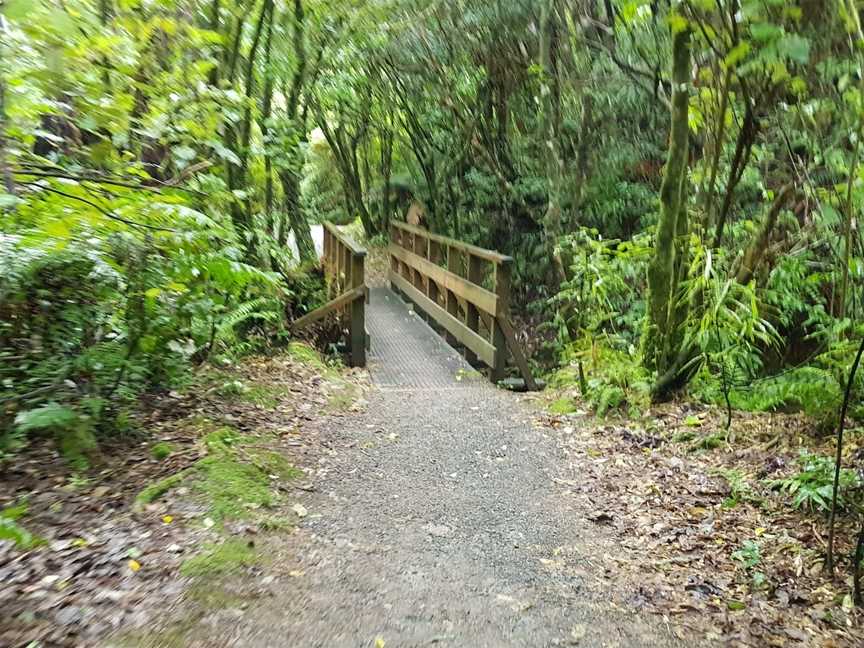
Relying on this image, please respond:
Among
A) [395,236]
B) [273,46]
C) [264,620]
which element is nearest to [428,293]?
[395,236]

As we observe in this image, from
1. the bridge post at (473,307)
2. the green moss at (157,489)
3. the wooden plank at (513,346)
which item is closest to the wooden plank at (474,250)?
the bridge post at (473,307)

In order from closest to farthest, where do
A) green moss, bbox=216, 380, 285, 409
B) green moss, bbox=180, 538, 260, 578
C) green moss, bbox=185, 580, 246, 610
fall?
green moss, bbox=185, 580, 246, 610
green moss, bbox=180, 538, 260, 578
green moss, bbox=216, 380, 285, 409

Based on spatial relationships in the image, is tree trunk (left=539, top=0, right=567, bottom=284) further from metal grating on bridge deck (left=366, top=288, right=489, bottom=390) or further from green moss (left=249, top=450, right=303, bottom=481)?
green moss (left=249, top=450, right=303, bottom=481)

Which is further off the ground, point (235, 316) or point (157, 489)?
point (235, 316)

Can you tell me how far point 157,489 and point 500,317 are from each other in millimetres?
4847

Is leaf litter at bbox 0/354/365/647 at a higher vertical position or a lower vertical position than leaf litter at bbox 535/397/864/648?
higher

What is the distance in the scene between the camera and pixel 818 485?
373 cm

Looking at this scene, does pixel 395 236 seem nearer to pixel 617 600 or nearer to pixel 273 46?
pixel 273 46

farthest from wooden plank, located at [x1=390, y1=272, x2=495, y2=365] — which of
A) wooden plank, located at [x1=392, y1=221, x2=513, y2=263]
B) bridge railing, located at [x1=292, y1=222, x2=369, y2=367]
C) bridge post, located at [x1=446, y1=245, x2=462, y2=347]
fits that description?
bridge railing, located at [x1=292, y1=222, x2=369, y2=367]

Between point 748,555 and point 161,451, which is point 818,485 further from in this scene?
point 161,451

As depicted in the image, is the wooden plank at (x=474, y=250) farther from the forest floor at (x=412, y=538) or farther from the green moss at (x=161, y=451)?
the green moss at (x=161, y=451)

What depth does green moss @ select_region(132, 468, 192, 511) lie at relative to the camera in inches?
136

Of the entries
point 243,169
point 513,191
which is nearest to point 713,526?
point 243,169

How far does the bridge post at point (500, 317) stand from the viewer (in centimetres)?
773
